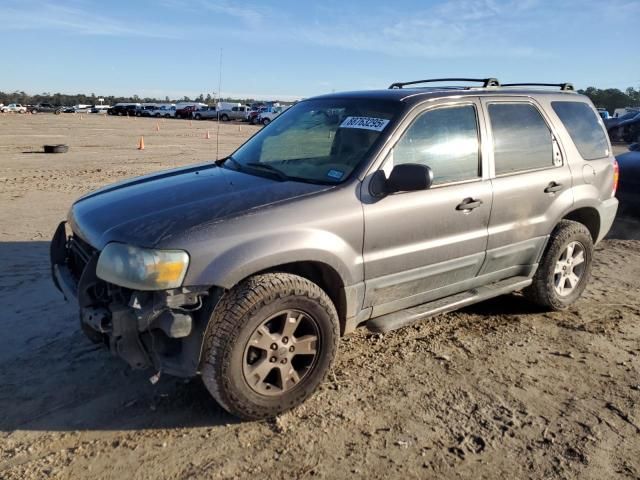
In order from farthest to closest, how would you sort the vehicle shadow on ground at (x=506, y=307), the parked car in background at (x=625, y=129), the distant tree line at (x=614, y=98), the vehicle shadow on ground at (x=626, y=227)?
1. the distant tree line at (x=614, y=98)
2. the parked car in background at (x=625, y=129)
3. the vehicle shadow on ground at (x=626, y=227)
4. the vehicle shadow on ground at (x=506, y=307)

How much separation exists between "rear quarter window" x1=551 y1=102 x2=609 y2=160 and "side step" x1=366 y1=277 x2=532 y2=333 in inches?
53.6

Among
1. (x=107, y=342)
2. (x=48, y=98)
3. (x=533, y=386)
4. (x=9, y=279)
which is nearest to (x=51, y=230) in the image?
(x=9, y=279)

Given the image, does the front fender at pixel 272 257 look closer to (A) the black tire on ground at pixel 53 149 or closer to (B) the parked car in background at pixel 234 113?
(A) the black tire on ground at pixel 53 149

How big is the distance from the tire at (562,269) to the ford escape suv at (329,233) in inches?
0.6

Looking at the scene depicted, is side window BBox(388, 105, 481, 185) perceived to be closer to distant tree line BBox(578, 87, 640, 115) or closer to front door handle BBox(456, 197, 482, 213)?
front door handle BBox(456, 197, 482, 213)

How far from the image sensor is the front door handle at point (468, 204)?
12.7 feet

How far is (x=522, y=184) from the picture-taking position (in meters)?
4.29

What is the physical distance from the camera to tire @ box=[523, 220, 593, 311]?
15.4 feet

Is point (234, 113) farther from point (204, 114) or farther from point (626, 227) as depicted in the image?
point (626, 227)

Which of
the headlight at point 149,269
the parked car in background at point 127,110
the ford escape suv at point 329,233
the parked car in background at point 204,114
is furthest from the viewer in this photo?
the parked car in background at point 127,110

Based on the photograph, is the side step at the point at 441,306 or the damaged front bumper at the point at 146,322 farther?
the side step at the point at 441,306

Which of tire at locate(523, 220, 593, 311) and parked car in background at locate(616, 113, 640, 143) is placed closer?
tire at locate(523, 220, 593, 311)

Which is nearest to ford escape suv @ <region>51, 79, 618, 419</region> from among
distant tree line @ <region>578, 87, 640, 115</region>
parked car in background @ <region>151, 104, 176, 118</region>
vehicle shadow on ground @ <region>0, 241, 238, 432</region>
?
vehicle shadow on ground @ <region>0, 241, 238, 432</region>

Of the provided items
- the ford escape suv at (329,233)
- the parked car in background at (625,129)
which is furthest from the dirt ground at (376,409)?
the parked car in background at (625,129)
